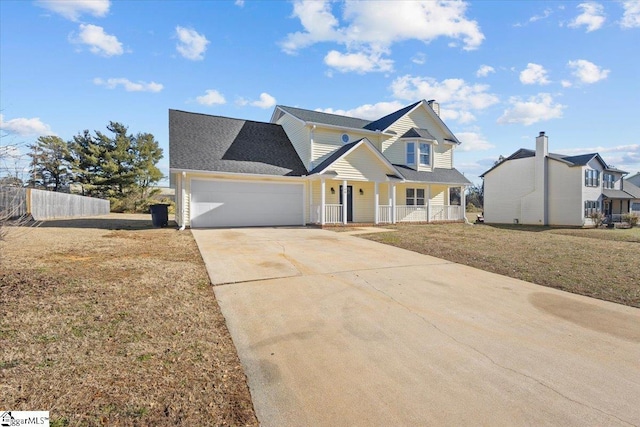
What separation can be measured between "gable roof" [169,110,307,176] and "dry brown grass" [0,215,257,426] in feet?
31.1

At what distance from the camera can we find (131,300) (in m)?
4.40

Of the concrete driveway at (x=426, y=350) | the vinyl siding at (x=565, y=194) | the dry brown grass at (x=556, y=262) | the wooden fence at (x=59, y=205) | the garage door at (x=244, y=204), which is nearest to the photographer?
the concrete driveway at (x=426, y=350)

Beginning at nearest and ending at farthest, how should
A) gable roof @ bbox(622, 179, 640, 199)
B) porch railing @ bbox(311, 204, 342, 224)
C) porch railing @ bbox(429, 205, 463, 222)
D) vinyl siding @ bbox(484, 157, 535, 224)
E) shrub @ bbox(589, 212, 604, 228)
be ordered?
porch railing @ bbox(311, 204, 342, 224) < porch railing @ bbox(429, 205, 463, 222) < shrub @ bbox(589, 212, 604, 228) < vinyl siding @ bbox(484, 157, 535, 224) < gable roof @ bbox(622, 179, 640, 199)

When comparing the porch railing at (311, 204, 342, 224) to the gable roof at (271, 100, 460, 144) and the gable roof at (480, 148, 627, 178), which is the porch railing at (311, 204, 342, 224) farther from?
the gable roof at (480, 148, 627, 178)

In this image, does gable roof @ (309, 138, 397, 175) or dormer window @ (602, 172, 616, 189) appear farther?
dormer window @ (602, 172, 616, 189)

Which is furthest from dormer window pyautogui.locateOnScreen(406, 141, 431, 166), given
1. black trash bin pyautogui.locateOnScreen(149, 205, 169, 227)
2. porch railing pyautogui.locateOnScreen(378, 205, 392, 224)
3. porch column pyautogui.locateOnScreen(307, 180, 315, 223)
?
black trash bin pyautogui.locateOnScreen(149, 205, 169, 227)

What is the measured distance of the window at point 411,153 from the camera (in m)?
20.0

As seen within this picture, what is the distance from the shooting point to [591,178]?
2611 cm

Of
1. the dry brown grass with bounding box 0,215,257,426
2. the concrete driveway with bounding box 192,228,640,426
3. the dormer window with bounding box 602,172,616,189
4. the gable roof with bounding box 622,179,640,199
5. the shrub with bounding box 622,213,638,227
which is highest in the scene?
the dormer window with bounding box 602,172,616,189

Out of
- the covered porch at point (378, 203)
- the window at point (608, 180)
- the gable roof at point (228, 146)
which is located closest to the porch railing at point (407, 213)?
the covered porch at point (378, 203)

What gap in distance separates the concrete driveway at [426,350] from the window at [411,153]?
14744 millimetres

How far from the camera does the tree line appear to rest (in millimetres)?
33188

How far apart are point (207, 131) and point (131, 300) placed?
1436 centimetres

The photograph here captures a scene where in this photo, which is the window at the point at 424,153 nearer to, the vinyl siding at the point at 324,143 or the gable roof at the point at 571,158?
the vinyl siding at the point at 324,143
